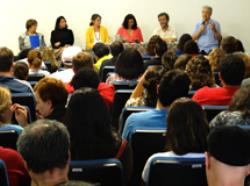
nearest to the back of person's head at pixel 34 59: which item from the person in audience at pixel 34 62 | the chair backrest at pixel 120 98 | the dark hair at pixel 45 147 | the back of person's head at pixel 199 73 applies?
the person in audience at pixel 34 62

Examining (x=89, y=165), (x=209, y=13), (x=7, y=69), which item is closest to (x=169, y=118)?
(x=89, y=165)

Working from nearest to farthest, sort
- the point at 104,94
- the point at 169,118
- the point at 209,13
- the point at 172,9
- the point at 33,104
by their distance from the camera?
1. the point at 169,118
2. the point at 33,104
3. the point at 104,94
4. the point at 209,13
5. the point at 172,9

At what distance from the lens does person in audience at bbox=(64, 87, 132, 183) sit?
108 inches

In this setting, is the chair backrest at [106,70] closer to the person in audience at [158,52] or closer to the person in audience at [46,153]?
the person in audience at [158,52]

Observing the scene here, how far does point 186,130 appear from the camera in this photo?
2711mm

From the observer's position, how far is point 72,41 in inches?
396

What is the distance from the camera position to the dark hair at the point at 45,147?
1.97 meters

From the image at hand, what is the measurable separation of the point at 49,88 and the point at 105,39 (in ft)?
21.9

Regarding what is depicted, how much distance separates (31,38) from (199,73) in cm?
567

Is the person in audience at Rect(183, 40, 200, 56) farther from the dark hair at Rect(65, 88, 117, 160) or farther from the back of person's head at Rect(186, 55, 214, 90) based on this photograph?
the dark hair at Rect(65, 88, 117, 160)

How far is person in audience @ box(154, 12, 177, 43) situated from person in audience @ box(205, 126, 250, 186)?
319 inches

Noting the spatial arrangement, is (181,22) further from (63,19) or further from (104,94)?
(104,94)

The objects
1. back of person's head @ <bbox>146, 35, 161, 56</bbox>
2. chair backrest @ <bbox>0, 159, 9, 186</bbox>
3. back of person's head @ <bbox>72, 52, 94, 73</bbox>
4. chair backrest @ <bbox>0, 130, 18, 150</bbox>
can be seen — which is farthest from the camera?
back of person's head @ <bbox>146, 35, 161, 56</bbox>

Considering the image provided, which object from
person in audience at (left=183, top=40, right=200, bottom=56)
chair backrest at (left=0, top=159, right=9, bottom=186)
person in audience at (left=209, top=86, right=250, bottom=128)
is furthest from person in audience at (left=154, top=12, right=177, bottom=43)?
chair backrest at (left=0, top=159, right=9, bottom=186)
